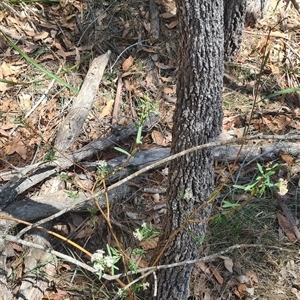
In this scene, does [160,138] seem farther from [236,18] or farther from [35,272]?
[35,272]

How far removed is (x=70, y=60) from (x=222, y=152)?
53.7 inches

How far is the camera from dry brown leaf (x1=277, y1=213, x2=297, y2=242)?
2873mm

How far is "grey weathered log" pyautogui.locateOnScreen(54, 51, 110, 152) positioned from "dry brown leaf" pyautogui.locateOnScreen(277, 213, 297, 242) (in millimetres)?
1371

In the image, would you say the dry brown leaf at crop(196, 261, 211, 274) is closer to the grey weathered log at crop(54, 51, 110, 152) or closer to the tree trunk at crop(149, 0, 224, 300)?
the tree trunk at crop(149, 0, 224, 300)

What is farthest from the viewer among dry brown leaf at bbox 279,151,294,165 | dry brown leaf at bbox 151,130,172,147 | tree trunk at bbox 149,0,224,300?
dry brown leaf at bbox 151,130,172,147

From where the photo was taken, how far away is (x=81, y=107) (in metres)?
3.21

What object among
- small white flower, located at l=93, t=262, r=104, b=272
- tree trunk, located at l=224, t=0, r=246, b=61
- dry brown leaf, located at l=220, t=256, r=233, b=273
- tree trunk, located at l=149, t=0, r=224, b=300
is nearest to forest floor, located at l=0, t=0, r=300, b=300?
dry brown leaf, located at l=220, t=256, r=233, b=273

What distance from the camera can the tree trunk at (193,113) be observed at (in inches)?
72.7

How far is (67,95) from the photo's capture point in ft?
11.1

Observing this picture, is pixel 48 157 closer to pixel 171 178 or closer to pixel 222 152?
pixel 171 178

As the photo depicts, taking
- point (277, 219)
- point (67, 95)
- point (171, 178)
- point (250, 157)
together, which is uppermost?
point (171, 178)

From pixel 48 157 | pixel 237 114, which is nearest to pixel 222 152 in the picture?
pixel 237 114

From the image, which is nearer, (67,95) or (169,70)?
(67,95)

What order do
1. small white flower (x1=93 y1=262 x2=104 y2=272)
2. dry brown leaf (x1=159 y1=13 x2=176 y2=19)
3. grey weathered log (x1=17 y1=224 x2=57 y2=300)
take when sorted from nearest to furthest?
small white flower (x1=93 y1=262 x2=104 y2=272) → grey weathered log (x1=17 y1=224 x2=57 y2=300) → dry brown leaf (x1=159 y1=13 x2=176 y2=19)
